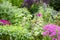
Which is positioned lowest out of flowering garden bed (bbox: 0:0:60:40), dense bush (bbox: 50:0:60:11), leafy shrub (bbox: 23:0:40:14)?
dense bush (bbox: 50:0:60:11)

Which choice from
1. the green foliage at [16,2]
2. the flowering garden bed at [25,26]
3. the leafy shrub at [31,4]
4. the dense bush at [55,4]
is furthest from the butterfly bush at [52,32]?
the dense bush at [55,4]

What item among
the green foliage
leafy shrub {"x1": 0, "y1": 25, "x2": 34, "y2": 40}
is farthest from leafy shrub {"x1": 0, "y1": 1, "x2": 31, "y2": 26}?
the green foliage

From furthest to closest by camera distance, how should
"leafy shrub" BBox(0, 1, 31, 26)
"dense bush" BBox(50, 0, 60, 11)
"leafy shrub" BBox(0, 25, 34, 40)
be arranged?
"dense bush" BBox(50, 0, 60, 11) → "leafy shrub" BBox(0, 1, 31, 26) → "leafy shrub" BBox(0, 25, 34, 40)

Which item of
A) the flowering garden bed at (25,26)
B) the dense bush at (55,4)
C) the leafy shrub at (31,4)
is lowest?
the dense bush at (55,4)

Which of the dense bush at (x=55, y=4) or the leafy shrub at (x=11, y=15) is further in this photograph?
the dense bush at (x=55, y=4)

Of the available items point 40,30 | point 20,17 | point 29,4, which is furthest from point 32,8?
point 40,30

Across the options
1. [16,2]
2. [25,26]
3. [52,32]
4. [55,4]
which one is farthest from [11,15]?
[55,4]

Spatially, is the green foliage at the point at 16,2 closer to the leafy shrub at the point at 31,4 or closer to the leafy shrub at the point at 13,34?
the leafy shrub at the point at 31,4

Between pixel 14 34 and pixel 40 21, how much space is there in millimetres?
1592

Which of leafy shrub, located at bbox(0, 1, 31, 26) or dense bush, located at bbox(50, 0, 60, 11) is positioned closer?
leafy shrub, located at bbox(0, 1, 31, 26)

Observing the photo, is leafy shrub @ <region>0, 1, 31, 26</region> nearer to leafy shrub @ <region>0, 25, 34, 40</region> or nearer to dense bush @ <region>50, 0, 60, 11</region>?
leafy shrub @ <region>0, 25, 34, 40</region>

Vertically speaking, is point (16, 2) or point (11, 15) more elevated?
point (11, 15)

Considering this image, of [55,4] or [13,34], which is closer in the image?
[13,34]

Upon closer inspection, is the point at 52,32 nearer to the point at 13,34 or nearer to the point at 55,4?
the point at 13,34
